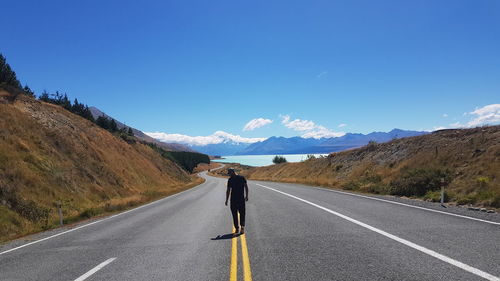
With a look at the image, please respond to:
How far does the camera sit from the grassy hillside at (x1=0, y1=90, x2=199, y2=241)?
15492mm

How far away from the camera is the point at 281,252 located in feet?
20.8

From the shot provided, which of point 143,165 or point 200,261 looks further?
point 143,165

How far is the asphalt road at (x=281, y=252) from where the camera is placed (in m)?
5.09

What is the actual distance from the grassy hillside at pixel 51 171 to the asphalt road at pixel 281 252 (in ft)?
21.8

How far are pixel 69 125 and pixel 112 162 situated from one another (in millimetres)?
6502

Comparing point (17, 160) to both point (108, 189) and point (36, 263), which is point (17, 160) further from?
point (36, 263)

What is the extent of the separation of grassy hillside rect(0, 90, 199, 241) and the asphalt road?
21.8 feet

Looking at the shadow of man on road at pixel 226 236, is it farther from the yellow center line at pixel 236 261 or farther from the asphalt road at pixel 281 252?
the yellow center line at pixel 236 261

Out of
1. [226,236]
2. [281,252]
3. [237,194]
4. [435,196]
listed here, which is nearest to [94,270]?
[226,236]

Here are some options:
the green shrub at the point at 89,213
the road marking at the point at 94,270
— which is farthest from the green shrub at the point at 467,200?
the green shrub at the point at 89,213

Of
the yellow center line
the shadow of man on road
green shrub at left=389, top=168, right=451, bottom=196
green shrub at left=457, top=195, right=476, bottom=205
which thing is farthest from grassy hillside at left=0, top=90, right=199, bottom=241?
green shrub at left=457, top=195, right=476, bottom=205

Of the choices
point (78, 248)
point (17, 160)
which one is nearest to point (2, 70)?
point (17, 160)

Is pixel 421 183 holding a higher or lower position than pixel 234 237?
higher

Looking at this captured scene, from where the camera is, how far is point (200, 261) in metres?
6.04
